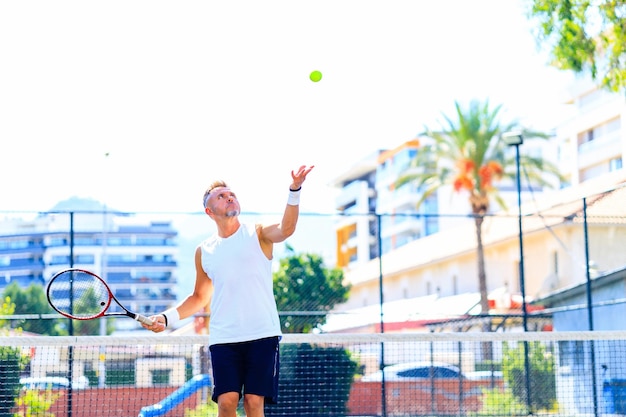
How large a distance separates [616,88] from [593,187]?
21.1 m

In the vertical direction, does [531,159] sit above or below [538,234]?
above

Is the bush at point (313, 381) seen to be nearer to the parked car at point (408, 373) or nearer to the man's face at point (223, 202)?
Result: the parked car at point (408, 373)

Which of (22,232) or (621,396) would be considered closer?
(621,396)

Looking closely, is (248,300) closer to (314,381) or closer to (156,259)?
(314,381)

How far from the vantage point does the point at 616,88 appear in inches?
559

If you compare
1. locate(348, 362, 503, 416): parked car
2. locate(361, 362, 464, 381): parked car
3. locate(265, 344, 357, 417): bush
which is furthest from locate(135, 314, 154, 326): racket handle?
locate(361, 362, 464, 381): parked car

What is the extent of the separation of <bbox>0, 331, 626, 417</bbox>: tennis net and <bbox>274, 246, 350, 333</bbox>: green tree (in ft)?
20.6

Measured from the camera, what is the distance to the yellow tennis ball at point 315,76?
8.23m

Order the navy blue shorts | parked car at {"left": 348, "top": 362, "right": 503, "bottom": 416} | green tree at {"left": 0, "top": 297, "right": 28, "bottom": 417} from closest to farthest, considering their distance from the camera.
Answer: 1. the navy blue shorts
2. green tree at {"left": 0, "top": 297, "right": 28, "bottom": 417}
3. parked car at {"left": 348, "top": 362, "right": 503, "bottom": 416}

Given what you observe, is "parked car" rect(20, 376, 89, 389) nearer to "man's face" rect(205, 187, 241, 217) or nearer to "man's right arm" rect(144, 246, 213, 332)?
"man's right arm" rect(144, 246, 213, 332)

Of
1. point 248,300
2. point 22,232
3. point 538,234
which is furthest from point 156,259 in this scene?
point 248,300

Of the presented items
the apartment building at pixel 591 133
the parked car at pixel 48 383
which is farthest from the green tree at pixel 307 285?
the apartment building at pixel 591 133

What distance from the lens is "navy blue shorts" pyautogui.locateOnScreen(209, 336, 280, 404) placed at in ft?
20.6

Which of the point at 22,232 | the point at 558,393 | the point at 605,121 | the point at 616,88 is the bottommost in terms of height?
the point at 558,393
